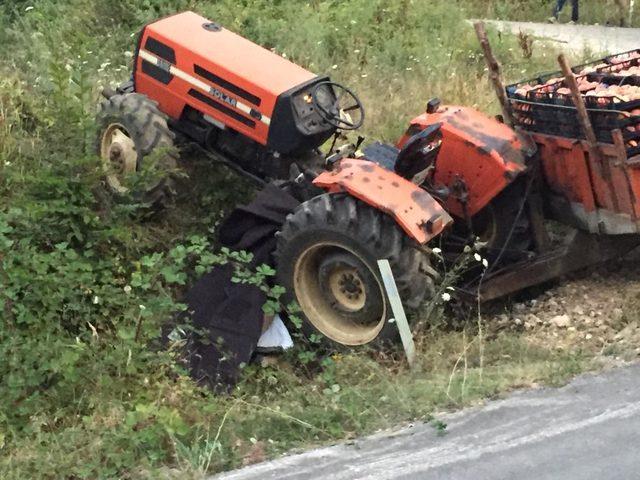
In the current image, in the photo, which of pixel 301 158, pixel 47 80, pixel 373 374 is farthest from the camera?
pixel 47 80

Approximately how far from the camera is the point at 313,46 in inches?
424

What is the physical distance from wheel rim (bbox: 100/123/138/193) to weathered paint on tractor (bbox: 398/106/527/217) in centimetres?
225

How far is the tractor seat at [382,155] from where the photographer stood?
6.80 meters

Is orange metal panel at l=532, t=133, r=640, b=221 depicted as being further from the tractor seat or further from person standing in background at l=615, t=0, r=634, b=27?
person standing in background at l=615, t=0, r=634, b=27

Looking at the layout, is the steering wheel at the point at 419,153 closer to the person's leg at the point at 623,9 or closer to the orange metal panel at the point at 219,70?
the orange metal panel at the point at 219,70

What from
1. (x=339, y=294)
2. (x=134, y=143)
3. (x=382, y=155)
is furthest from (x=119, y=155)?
(x=339, y=294)

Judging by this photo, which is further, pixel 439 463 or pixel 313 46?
pixel 313 46

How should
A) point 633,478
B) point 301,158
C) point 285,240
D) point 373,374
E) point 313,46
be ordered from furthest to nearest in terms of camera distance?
point 313,46, point 301,158, point 285,240, point 373,374, point 633,478

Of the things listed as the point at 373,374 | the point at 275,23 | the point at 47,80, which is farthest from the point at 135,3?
the point at 373,374

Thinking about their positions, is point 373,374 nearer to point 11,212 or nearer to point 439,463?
point 439,463

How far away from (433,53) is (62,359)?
21.6 ft

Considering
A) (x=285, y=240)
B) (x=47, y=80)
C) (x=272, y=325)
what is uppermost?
(x=47, y=80)

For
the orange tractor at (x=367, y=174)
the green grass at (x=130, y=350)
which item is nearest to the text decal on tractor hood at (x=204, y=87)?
the orange tractor at (x=367, y=174)

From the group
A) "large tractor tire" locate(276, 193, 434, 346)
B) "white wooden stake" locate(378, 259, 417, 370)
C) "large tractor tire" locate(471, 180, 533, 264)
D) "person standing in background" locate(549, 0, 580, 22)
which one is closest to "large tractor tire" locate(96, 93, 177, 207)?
"large tractor tire" locate(276, 193, 434, 346)
